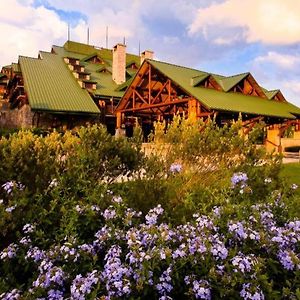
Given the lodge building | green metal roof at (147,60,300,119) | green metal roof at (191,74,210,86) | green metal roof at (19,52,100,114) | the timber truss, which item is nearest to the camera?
green metal roof at (147,60,300,119)

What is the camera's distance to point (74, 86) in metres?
27.5

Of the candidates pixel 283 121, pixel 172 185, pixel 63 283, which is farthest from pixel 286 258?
pixel 283 121

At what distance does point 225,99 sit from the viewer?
21688mm

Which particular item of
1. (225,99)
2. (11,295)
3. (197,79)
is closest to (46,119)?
(197,79)

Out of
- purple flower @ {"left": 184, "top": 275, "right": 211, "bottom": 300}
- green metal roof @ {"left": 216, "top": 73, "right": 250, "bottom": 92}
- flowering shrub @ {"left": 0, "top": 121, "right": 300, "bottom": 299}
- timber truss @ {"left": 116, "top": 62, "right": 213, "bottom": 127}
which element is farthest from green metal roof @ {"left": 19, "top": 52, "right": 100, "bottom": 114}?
purple flower @ {"left": 184, "top": 275, "right": 211, "bottom": 300}

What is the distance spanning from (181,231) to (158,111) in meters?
24.2

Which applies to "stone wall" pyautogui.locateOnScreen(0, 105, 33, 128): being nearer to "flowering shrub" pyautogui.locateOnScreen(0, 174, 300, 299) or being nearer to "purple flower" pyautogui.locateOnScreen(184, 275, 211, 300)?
"flowering shrub" pyautogui.locateOnScreen(0, 174, 300, 299)

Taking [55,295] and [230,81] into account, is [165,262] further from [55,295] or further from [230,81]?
[230,81]

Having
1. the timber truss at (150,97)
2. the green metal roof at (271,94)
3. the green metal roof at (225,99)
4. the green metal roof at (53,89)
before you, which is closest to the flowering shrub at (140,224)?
the green metal roof at (225,99)

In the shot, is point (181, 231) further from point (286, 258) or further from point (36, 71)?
point (36, 71)

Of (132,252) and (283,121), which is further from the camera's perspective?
(283,121)

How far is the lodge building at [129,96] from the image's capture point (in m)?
22.0

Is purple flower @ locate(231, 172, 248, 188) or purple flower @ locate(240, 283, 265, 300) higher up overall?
purple flower @ locate(231, 172, 248, 188)

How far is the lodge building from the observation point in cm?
2200
